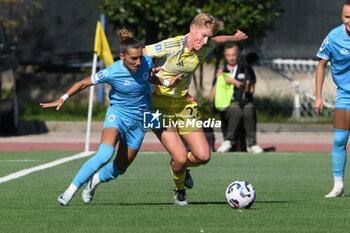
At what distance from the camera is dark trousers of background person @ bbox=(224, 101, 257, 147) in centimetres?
1562

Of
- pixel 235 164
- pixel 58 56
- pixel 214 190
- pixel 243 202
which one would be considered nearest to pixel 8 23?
pixel 58 56

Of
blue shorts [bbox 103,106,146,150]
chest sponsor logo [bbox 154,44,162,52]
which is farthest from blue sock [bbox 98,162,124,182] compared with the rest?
chest sponsor logo [bbox 154,44,162,52]

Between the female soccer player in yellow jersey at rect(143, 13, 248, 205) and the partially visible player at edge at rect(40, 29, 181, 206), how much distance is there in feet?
0.90

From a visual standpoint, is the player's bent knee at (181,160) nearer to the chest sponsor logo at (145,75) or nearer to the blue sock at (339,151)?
the chest sponsor logo at (145,75)

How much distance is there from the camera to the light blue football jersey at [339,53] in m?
9.08

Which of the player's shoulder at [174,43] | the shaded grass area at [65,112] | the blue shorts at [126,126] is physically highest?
the player's shoulder at [174,43]

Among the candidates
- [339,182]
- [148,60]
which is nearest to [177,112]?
[148,60]

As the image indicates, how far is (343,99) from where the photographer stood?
9234 mm

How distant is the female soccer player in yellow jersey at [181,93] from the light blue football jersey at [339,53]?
50.6 inches

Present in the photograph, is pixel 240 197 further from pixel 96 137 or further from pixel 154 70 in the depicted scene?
pixel 96 137

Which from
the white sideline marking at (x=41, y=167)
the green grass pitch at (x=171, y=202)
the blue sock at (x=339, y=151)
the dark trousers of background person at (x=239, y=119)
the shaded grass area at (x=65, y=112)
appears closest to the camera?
the green grass pitch at (x=171, y=202)

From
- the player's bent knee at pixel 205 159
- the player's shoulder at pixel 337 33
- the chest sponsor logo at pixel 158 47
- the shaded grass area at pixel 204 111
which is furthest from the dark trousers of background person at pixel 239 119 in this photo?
the chest sponsor logo at pixel 158 47

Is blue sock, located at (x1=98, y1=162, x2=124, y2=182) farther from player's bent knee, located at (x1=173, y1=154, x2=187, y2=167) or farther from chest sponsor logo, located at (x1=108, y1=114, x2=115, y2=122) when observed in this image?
player's bent knee, located at (x1=173, y1=154, x2=187, y2=167)

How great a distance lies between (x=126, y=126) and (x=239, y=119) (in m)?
7.52
